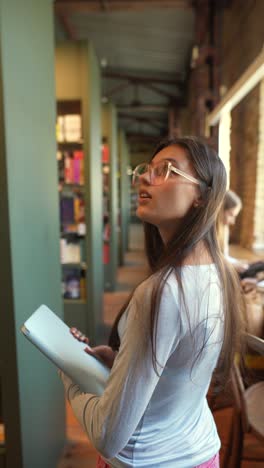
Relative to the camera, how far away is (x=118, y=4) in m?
5.40

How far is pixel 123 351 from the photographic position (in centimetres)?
72

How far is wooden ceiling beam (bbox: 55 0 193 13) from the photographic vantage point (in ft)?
17.5

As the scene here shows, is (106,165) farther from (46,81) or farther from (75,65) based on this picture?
(46,81)

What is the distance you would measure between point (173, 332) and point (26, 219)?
1.05 m

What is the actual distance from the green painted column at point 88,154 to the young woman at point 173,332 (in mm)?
2587

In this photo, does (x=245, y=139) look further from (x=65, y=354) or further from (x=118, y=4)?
(x=65, y=354)

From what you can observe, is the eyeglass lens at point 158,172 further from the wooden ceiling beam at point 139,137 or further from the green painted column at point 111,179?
the wooden ceiling beam at point 139,137

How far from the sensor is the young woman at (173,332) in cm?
70

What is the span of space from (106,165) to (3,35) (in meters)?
4.26

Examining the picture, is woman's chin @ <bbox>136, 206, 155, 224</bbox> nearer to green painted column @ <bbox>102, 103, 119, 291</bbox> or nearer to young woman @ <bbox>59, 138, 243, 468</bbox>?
young woman @ <bbox>59, 138, 243, 468</bbox>

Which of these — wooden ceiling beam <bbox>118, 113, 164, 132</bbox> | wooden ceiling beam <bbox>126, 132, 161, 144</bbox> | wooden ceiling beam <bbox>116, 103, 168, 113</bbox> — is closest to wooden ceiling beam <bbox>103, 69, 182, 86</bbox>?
wooden ceiling beam <bbox>116, 103, 168, 113</bbox>

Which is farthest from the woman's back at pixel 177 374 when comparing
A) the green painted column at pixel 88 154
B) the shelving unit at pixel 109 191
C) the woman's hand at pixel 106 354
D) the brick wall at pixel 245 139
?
the shelving unit at pixel 109 191

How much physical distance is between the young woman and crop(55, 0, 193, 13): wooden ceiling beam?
217 inches

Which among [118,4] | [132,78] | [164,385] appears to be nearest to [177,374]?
[164,385]
